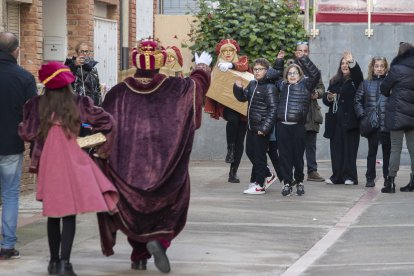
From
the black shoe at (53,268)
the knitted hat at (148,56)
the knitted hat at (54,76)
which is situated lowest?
the black shoe at (53,268)

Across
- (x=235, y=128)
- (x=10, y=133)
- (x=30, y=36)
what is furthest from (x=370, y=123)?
(x=10, y=133)

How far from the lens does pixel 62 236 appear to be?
8688 mm

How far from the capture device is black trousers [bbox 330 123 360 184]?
15859 mm

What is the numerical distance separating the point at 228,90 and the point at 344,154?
6.04 ft

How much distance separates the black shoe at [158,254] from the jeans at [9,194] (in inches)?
55.6

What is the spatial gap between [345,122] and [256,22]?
173 inches

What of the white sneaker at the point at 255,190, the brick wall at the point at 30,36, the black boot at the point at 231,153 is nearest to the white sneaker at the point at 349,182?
the black boot at the point at 231,153

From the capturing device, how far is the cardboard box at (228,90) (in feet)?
52.1

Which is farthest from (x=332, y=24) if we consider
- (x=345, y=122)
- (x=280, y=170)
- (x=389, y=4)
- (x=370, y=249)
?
(x=370, y=249)

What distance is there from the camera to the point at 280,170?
1475 cm

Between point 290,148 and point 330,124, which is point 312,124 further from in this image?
point 290,148

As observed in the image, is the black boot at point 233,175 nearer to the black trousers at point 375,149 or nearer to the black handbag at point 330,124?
the black handbag at point 330,124

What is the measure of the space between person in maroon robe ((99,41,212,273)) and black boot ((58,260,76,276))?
0.37 meters

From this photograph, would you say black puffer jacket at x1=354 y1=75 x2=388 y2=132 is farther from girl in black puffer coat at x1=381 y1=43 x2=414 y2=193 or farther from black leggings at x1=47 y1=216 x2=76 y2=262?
black leggings at x1=47 y1=216 x2=76 y2=262
